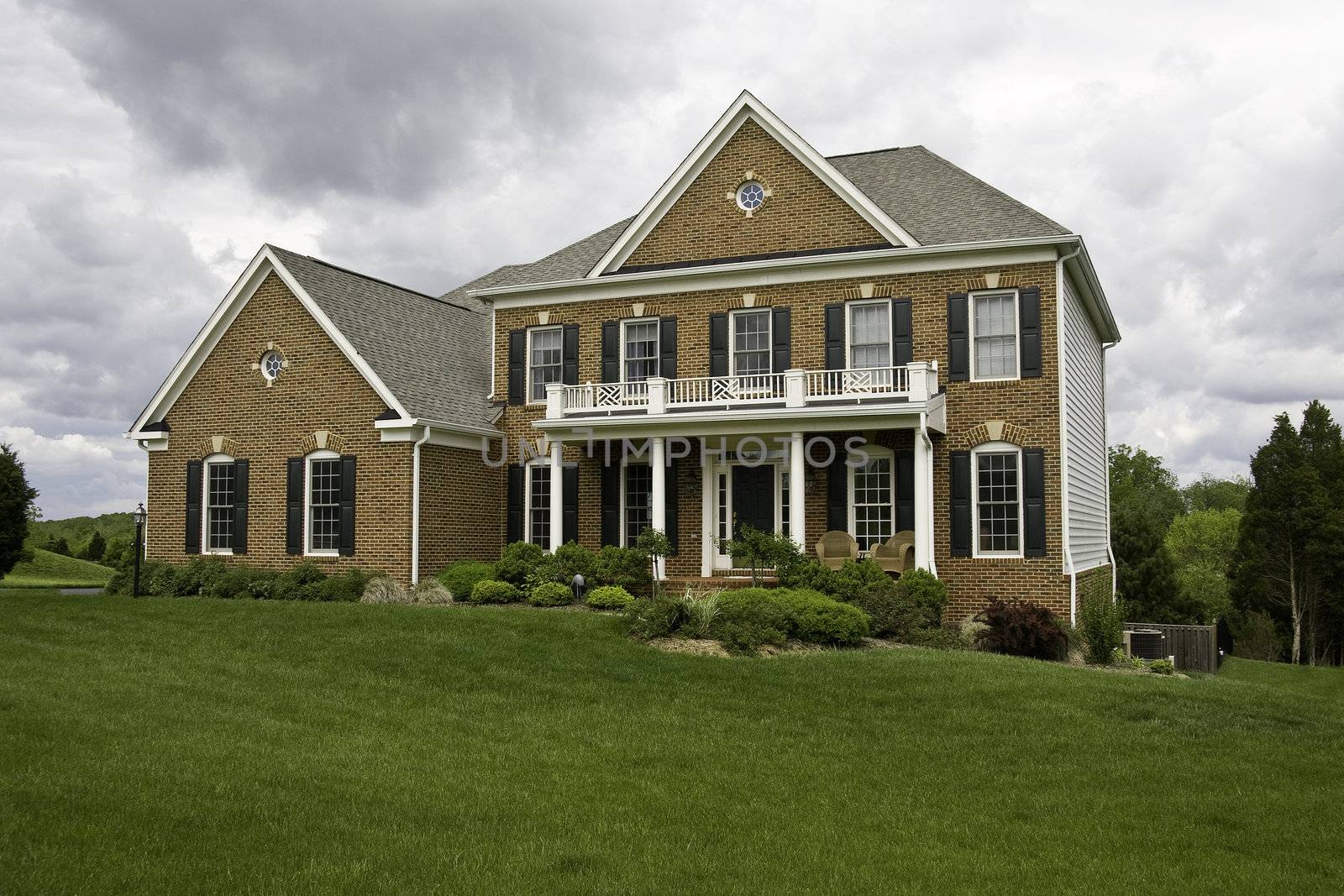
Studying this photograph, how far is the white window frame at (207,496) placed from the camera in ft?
80.0

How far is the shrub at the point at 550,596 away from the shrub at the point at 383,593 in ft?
9.11

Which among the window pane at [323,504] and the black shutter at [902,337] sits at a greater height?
the black shutter at [902,337]

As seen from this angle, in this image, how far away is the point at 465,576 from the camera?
837 inches

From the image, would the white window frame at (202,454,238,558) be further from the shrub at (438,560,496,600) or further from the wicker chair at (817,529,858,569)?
the wicker chair at (817,529,858,569)

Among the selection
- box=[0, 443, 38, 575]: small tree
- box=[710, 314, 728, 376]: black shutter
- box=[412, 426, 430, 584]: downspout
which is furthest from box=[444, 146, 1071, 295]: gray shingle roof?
box=[0, 443, 38, 575]: small tree

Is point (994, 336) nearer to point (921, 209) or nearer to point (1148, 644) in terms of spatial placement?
point (921, 209)

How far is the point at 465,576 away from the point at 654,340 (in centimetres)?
629

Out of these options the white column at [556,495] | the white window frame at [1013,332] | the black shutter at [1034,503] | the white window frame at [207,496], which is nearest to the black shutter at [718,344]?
the white column at [556,495]

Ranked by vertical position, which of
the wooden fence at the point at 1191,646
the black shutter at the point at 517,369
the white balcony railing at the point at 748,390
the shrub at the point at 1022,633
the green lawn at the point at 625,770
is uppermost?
the black shutter at the point at 517,369

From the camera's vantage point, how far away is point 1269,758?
10.5 m

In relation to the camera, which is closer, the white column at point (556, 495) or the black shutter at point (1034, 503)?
the black shutter at point (1034, 503)

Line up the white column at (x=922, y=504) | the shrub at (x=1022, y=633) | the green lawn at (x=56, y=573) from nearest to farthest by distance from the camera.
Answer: the shrub at (x=1022, y=633), the white column at (x=922, y=504), the green lawn at (x=56, y=573)

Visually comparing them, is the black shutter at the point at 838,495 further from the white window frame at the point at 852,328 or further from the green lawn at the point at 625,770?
the green lawn at the point at 625,770

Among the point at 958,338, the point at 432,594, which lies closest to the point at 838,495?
the point at 958,338
